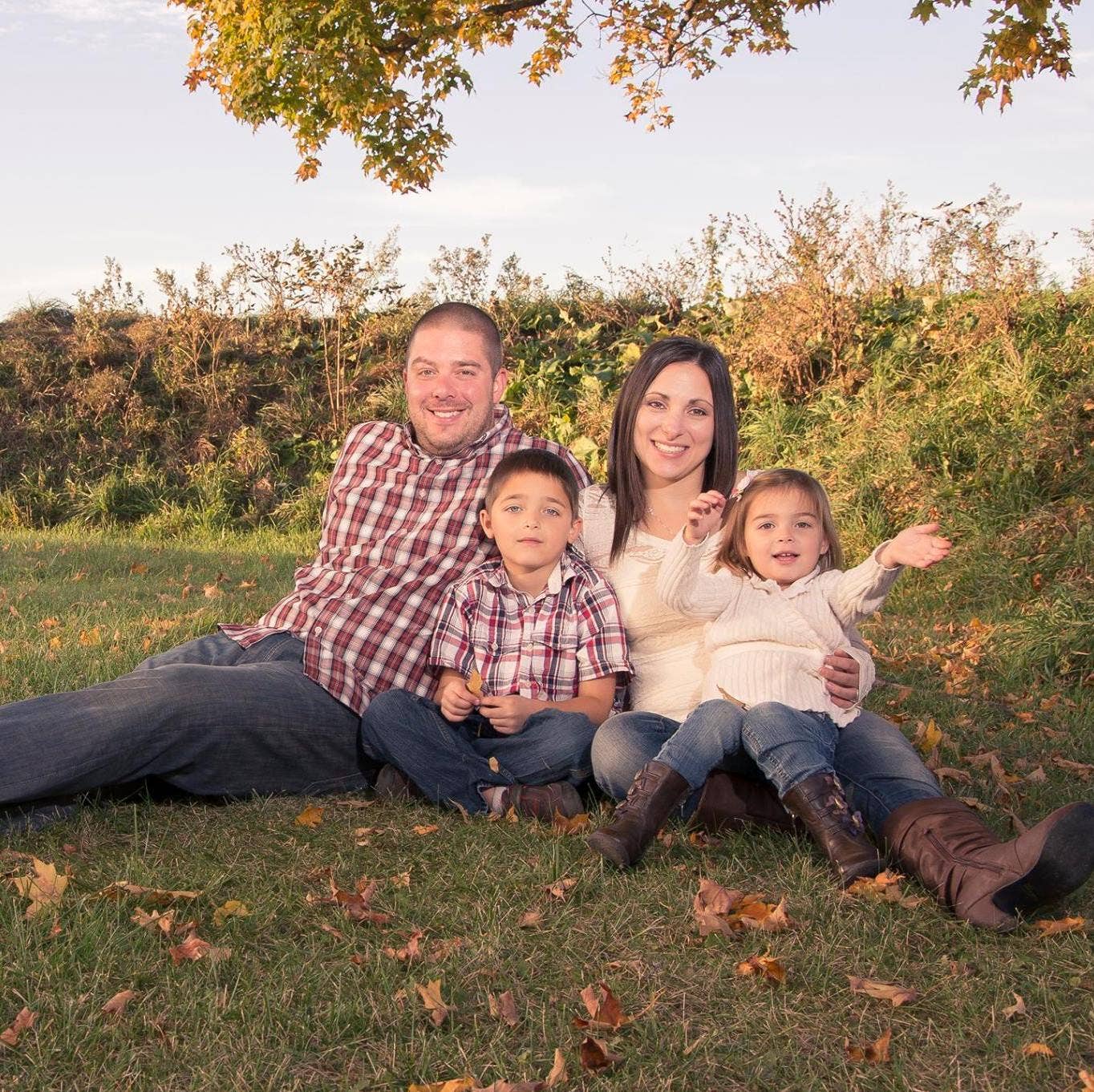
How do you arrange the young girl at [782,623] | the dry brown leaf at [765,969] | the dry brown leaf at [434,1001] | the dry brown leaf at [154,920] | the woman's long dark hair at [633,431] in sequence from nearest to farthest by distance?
1. the dry brown leaf at [434,1001]
2. the dry brown leaf at [765,969]
3. the dry brown leaf at [154,920]
4. the young girl at [782,623]
5. the woman's long dark hair at [633,431]

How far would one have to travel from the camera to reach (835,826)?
11.7 feet

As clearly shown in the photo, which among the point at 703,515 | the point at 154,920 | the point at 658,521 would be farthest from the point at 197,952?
the point at 658,521

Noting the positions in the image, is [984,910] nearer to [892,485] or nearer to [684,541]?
[684,541]

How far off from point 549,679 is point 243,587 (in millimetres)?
4960

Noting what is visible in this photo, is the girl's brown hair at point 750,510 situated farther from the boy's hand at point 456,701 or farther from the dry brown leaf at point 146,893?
the dry brown leaf at point 146,893

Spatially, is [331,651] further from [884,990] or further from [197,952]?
[884,990]

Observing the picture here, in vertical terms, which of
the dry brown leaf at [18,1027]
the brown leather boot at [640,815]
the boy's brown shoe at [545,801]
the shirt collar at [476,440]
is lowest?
the dry brown leaf at [18,1027]

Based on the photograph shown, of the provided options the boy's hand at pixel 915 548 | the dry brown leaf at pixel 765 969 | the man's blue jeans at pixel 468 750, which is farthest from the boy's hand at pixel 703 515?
the dry brown leaf at pixel 765 969

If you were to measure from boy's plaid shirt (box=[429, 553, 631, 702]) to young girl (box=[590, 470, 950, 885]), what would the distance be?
33 centimetres

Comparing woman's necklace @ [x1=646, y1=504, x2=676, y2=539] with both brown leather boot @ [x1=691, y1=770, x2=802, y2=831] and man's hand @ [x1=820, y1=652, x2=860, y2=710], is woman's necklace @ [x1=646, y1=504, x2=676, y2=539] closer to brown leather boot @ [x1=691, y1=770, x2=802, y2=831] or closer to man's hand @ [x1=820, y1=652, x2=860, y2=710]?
man's hand @ [x1=820, y1=652, x2=860, y2=710]

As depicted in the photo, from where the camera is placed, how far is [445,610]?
14.3 feet

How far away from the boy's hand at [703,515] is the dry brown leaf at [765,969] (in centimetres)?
131

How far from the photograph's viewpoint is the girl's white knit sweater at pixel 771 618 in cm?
391

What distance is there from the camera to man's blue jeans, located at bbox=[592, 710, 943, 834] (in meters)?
3.79
